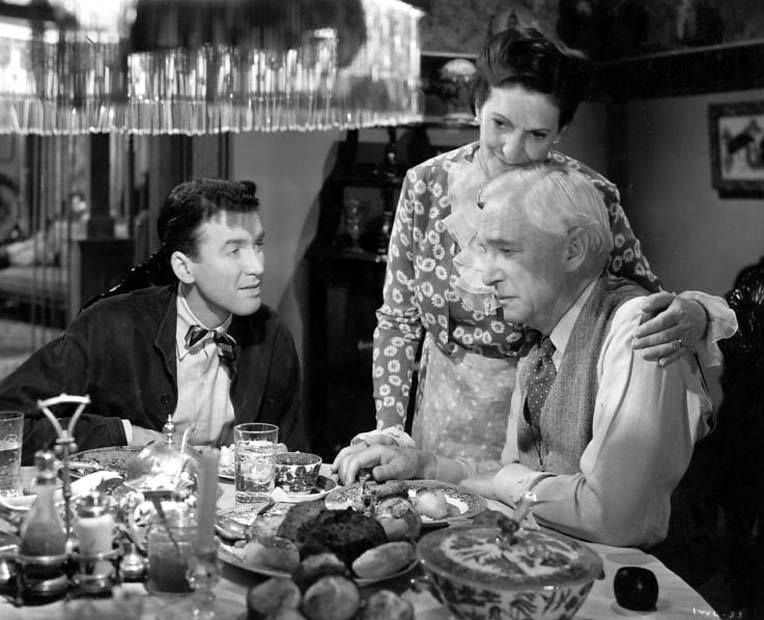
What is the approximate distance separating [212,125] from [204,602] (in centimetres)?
105

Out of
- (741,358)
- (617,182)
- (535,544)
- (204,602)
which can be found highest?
(617,182)

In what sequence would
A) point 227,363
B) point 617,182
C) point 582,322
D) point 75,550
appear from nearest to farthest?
point 75,550, point 582,322, point 617,182, point 227,363

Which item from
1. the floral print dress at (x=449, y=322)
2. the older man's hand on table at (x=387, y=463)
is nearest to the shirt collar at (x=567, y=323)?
the floral print dress at (x=449, y=322)

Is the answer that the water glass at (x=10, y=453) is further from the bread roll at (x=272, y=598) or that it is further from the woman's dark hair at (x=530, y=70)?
the woman's dark hair at (x=530, y=70)

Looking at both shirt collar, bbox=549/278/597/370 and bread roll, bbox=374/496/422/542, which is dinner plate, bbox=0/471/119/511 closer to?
bread roll, bbox=374/496/422/542

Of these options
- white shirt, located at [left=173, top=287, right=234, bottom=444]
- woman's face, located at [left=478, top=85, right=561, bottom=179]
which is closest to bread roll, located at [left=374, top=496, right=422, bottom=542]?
woman's face, located at [left=478, top=85, right=561, bottom=179]

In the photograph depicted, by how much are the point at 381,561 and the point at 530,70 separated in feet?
3.66

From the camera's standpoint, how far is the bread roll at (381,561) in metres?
1.46

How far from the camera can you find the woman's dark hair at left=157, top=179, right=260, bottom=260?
2.45 meters

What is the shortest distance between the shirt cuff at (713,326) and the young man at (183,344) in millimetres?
1035

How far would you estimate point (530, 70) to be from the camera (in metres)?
2.12

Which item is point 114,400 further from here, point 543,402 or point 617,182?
point 617,182

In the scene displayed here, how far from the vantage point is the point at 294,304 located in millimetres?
2924

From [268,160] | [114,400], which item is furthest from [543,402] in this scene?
[268,160]
